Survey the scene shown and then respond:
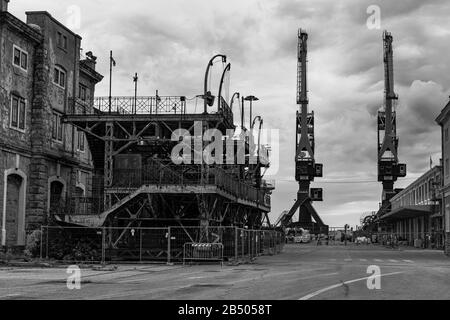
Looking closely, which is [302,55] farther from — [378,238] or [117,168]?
[117,168]

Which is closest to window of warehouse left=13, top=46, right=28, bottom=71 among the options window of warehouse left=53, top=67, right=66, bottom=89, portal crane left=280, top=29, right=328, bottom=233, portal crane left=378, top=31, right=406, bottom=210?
window of warehouse left=53, top=67, right=66, bottom=89

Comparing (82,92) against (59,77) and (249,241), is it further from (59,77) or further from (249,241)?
(249,241)

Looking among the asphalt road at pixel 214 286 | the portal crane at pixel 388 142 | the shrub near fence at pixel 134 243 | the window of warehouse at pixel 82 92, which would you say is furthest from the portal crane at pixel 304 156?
the asphalt road at pixel 214 286

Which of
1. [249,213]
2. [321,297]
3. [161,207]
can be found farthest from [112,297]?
[249,213]

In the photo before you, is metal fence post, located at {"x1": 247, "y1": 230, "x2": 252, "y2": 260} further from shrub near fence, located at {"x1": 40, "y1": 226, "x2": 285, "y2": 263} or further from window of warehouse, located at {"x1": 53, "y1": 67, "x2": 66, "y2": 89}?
window of warehouse, located at {"x1": 53, "y1": 67, "x2": 66, "y2": 89}

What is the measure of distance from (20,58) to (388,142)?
3423 inches

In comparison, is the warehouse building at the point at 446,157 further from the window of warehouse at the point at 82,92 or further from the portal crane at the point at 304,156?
the portal crane at the point at 304,156

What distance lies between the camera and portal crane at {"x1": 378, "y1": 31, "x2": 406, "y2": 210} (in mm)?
110000

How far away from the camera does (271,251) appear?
46.7 m

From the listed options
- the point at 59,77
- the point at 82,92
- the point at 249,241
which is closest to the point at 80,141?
the point at 82,92

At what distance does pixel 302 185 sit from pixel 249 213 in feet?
174

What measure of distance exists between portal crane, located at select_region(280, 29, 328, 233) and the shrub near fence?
67620mm

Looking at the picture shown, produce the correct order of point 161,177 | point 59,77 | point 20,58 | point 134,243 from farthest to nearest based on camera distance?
point 59,77
point 20,58
point 161,177
point 134,243

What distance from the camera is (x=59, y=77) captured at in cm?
3850
